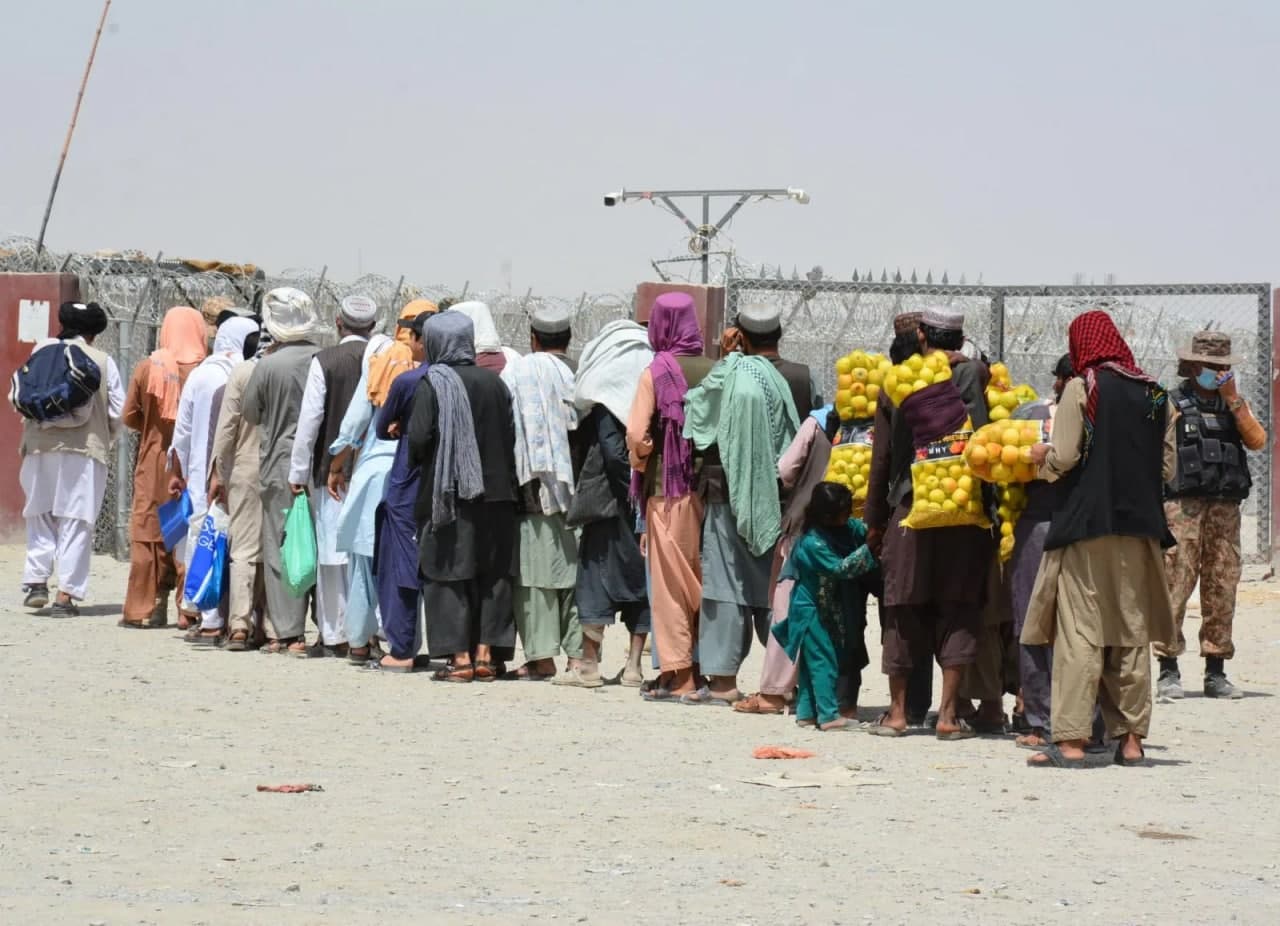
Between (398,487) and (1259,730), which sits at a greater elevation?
(398,487)

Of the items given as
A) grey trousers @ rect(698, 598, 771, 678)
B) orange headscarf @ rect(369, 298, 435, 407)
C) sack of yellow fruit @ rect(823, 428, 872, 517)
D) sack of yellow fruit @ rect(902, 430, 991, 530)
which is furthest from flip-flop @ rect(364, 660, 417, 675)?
sack of yellow fruit @ rect(902, 430, 991, 530)

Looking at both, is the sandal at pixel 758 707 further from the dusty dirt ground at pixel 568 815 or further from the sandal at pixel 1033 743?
the sandal at pixel 1033 743

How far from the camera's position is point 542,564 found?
9.62 m

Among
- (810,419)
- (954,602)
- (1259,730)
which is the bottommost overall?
(1259,730)

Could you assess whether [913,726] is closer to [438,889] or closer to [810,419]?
[810,419]

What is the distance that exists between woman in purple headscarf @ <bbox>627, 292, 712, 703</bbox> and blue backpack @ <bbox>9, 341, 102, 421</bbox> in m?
4.15

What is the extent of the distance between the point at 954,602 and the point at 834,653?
672 mm

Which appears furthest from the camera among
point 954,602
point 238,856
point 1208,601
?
point 1208,601

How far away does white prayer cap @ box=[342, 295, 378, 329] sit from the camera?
412 inches

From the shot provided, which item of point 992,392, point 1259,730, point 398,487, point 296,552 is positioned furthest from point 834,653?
point 296,552

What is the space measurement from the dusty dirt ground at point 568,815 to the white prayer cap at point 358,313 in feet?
6.49

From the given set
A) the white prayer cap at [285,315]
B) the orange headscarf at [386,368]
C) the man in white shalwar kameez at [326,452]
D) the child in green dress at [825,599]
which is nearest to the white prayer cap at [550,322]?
the orange headscarf at [386,368]

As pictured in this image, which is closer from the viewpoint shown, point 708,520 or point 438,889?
point 438,889

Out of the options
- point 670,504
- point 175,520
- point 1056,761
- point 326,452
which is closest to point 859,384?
point 670,504
